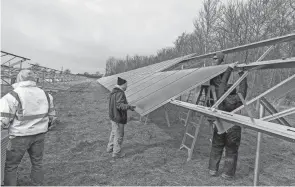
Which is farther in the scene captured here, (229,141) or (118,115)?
(118,115)

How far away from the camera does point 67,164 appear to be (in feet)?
16.2

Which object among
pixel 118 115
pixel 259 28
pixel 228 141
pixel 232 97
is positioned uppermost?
pixel 259 28

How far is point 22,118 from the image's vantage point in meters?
3.47

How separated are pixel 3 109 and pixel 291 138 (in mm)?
4117

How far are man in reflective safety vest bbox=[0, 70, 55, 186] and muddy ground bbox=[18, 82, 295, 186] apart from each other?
76cm

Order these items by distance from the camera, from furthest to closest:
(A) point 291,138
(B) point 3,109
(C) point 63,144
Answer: (C) point 63,144
(B) point 3,109
(A) point 291,138

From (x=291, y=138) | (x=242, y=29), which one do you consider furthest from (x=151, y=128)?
(x=242, y=29)

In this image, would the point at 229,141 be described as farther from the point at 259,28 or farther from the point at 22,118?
the point at 259,28

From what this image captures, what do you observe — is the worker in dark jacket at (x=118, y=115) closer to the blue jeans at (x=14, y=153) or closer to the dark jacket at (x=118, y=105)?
the dark jacket at (x=118, y=105)

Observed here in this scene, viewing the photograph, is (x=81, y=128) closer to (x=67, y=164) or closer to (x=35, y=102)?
(x=67, y=164)

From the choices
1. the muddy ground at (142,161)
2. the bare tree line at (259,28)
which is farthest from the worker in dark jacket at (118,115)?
the bare tree line at (259,28)

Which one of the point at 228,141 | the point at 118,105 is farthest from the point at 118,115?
the point at 228,141

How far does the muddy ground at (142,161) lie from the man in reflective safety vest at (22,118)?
76 centimetres

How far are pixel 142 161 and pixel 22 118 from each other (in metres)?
3.05
